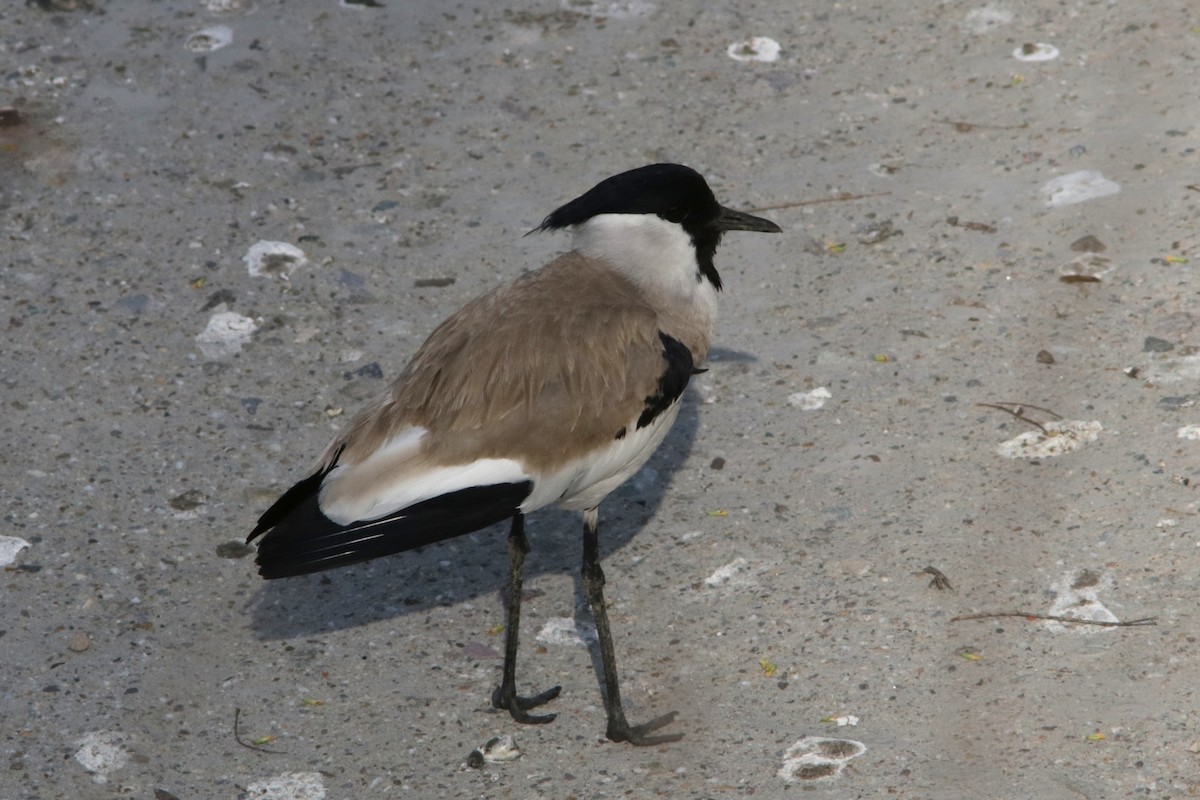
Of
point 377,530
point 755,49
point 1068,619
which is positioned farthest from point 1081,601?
point 755,49

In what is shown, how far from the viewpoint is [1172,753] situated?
144 inches

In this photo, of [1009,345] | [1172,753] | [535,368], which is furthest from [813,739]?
[1009,345]

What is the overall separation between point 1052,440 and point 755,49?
310cm

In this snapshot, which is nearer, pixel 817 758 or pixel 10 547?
pixel 817 758

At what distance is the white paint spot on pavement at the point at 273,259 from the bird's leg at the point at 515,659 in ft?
7.43

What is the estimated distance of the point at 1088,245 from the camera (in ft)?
18.9

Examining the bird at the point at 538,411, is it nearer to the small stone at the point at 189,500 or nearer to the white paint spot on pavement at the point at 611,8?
the small stone at the point at 189,500

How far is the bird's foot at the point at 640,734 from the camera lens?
13.2 ft

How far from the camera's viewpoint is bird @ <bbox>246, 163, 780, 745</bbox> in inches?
152

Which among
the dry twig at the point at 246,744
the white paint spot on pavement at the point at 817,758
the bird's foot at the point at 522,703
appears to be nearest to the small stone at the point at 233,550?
the dry twig at the point at 246,744

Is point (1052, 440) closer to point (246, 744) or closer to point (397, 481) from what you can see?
point (397, 481)

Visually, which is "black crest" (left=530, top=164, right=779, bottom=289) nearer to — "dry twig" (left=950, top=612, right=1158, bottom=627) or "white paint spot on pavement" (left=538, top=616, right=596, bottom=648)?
"white paint spot on pavement" (left=538, top=616, right=596, bottom=648)

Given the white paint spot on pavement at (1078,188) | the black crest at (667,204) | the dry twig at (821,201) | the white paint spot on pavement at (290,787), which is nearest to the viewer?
the white paint spot on pavement at (290,787)

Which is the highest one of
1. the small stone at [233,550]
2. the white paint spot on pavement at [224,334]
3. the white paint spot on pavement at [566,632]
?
the white paint spot on pavement at [224,334]
